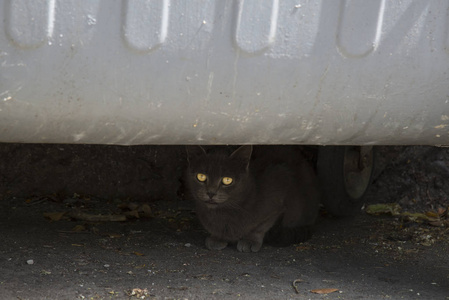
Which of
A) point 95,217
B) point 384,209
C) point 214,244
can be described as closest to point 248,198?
point 214,244

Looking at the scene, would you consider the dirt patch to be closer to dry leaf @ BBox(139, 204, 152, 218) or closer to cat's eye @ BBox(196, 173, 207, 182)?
dry leaf @ BBox(139, 204, 152, 218)

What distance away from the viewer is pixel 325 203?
9.70 ft

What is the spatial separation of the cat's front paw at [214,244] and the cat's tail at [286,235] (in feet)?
0.77

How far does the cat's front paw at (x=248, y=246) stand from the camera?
7.95ft

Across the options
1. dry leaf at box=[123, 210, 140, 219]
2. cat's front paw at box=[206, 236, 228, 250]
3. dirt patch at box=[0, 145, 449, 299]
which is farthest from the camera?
dry leaf at box=[123, 210, 140, 219]

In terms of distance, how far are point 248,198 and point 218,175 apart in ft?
0.67

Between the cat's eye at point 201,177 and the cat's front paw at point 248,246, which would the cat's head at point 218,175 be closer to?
the cat's eye at point 201,177

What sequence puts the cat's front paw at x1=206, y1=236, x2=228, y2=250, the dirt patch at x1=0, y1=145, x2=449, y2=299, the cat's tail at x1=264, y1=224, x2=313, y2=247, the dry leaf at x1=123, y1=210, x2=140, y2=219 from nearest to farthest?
the dirt patch at x1=0, y1=145, x2=449, y2=299 < the cat's front paw at x1=206, y1=236, x2=228, y2=250 < the cat's tail at x1=264, y1=224, x2=313, y2=247 < the dry leaf at x1=123, y1=210, x2=140, y2=219

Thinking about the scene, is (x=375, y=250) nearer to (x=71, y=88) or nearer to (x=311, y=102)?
(x=311, y=102)

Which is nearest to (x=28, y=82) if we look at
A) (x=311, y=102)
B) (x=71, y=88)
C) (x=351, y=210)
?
(x=71, y=88)

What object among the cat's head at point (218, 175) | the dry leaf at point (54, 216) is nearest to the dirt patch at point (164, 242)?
the dry leaf at point (54, 216)

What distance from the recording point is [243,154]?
2.50m

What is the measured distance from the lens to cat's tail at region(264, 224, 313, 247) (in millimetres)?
2520

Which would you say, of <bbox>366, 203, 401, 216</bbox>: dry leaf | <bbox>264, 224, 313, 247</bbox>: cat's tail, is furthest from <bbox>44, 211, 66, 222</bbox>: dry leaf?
<bbox>366, 203, 401, 216</bbox>: dry leaf
